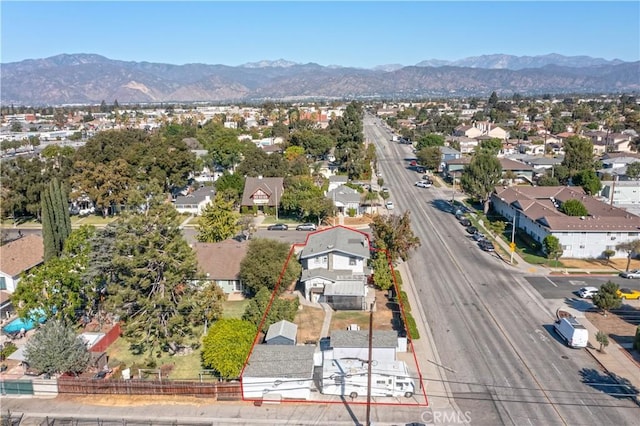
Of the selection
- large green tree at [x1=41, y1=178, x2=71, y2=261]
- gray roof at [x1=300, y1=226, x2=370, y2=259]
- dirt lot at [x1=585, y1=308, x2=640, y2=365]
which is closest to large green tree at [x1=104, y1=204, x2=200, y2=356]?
gray roof at [x1=300, y1=226, x2=370, y2=259]

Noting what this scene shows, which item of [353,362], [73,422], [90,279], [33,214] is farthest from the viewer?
[33,214]

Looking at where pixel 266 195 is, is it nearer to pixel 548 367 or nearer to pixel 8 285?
pixel 8 285

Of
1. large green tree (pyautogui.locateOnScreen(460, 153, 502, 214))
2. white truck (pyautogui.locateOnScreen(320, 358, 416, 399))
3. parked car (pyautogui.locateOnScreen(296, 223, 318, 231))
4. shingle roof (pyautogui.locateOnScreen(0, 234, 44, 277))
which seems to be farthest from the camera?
large green tree (pyautogui.locateOnScreen(460, 153, 502, 214))

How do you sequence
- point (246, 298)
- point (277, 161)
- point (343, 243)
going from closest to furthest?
point (246, 298) < point (343, 243) < point (277, 161)

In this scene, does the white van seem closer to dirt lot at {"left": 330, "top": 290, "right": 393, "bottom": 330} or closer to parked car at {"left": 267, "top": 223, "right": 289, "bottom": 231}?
dirt lot at {"left": 330, "top": 290, "right": 393, "bottom": 330}

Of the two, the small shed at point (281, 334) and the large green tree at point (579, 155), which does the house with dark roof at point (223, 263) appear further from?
the large green tree at point (579, 155)

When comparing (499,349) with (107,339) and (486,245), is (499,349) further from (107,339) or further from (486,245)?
(107,339)

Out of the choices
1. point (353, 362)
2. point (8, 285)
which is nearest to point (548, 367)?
point (353, 362)
